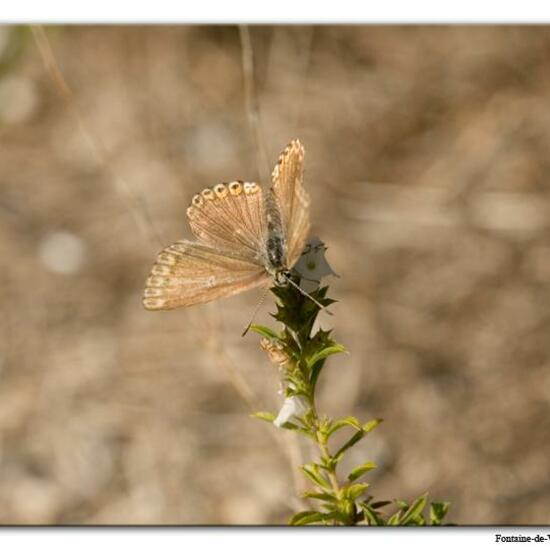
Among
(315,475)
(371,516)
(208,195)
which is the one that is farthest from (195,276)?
(371,516)

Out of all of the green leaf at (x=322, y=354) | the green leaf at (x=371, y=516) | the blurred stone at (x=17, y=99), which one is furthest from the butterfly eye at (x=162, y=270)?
the blurred stone at (x=17, y=99)

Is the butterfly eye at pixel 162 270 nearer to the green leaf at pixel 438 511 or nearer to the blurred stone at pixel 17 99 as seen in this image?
the green leaf at pixel 438 511

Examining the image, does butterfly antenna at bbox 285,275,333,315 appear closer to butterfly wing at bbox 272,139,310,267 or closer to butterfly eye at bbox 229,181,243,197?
butterfly wing at bbox 272,139,310,267

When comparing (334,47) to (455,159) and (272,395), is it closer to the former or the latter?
(455,159)

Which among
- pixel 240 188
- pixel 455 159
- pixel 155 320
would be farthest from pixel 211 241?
pixel 455 159

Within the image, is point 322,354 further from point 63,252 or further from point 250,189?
point 63,252

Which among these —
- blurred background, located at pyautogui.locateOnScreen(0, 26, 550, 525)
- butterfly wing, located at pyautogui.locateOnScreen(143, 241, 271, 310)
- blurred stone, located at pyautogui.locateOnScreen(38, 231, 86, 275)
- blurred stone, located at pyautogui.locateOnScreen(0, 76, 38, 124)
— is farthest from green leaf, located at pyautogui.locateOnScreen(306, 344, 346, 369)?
blurred stone, located at pyautogui.locateOnScreen(0, 76, 38, 124)
